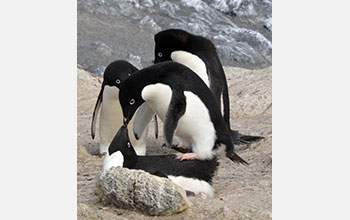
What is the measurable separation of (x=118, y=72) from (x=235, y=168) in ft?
2.62

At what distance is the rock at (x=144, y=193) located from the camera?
173cm

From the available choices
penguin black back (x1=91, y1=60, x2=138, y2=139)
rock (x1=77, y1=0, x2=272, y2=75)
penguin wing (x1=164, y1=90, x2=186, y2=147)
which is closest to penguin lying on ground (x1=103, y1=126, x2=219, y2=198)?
penguin wing (x1=164, y1=90, x2=186, y2=147)

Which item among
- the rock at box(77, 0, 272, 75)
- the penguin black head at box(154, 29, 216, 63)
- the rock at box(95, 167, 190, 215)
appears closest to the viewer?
the rock at box(95, 167, 190, 215)

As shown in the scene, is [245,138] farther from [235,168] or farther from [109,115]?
[109,115]

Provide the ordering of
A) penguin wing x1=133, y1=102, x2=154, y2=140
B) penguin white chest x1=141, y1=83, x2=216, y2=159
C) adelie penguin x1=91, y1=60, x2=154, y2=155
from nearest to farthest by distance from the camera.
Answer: penguin white chest x1=141, y1=83, x2=216, y2=159
penguin wing x1=133, y1=102, x2=154, y2=140
adelie penguin x1=91, y1=60, x2=154, y2=155

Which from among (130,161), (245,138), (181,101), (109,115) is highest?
(181,101)

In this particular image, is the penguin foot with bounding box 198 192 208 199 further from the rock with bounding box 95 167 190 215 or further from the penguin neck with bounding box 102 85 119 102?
the penguin neck with bounding box 102 85 119 102

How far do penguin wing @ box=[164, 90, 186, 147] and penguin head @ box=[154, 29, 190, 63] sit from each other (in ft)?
2.31

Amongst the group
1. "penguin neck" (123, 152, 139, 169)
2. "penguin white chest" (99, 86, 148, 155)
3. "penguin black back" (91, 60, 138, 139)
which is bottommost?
"penguin white chest" (99, 86, 148, 155)

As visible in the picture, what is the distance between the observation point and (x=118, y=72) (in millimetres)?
2811

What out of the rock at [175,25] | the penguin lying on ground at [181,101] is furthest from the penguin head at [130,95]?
the rock at [175,25]

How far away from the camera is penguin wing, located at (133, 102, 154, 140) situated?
2199 mm

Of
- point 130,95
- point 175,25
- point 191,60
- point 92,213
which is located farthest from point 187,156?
point 175,25

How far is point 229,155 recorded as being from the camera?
6.91ft
